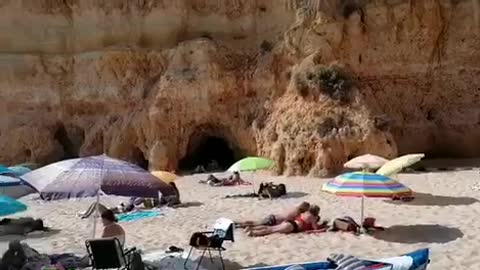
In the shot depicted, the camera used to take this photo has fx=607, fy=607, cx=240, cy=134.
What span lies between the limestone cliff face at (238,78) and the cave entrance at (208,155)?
45 cm

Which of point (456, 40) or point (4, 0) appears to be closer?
point (456, 40)

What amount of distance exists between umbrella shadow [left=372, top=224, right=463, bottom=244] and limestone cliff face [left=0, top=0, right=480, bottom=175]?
8.31 m

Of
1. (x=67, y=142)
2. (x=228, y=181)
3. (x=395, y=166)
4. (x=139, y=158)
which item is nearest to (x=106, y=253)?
(x=395, y=166)

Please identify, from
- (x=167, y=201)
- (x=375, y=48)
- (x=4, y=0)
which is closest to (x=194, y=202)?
(x=167, y=201)

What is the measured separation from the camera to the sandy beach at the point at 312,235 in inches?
357

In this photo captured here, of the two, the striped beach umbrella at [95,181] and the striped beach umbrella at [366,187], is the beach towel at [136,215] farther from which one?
the striped beach umbrella at [95,181]

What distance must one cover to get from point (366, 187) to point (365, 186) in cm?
2

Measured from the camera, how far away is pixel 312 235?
10.4 meters

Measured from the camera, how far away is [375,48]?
22531 millimetres

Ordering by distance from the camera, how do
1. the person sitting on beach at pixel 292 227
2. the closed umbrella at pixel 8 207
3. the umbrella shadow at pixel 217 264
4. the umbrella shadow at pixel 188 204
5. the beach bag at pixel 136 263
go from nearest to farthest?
the beach bag at pixel 136 263, the closed umbrella at pixel 8 207, the umbrella shadow at pixel 217 264, the person sitting on beach at pixel 292 227, the umbrella shadow at pixel 188 204

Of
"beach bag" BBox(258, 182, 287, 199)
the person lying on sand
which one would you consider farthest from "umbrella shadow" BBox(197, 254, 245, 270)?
the person lying on sand

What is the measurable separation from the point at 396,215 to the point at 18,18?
21429 millimetres

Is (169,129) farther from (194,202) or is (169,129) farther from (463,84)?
(463,84)

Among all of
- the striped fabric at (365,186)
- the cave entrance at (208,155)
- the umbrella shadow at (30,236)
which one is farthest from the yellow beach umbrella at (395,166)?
the cave entrance at (208,155)
